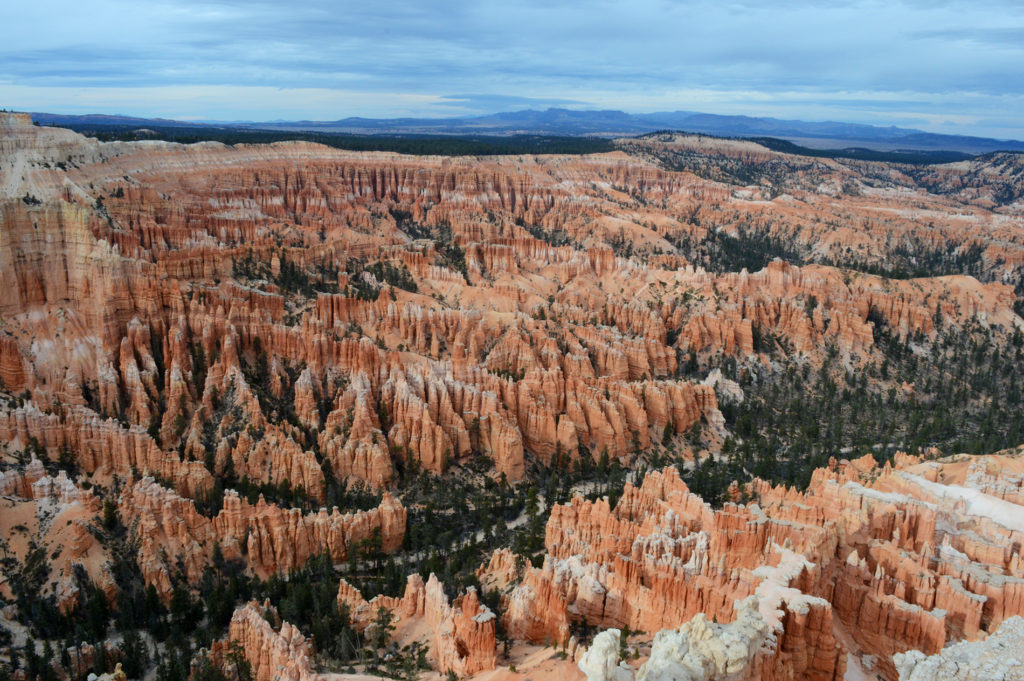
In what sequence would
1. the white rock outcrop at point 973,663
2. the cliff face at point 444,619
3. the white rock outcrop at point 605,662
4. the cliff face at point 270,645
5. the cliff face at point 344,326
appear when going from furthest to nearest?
the cliff face at point 344,326 < the cliff face at point 270,645 < the cliff face at point 444,619 < the white rock outcrop at point 605,662 < the white rock outcrop at point 973,663

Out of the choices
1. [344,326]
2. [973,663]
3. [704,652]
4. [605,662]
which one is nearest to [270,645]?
[605,662]

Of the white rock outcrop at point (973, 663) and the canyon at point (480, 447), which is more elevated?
the white rock outcrop at point (973, 663)

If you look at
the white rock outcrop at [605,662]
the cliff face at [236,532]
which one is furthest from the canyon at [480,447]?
the cliff face at [236,532]

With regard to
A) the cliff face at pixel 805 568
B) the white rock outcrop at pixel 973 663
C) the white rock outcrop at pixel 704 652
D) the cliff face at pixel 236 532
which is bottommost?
the cliff face at pixel 236 532

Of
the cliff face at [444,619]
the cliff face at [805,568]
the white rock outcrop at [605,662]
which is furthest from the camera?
the cliff face at [444,619]

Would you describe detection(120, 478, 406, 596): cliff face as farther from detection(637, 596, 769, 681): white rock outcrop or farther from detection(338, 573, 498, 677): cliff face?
detection(637, 596, 769, 681): white rock outcrop

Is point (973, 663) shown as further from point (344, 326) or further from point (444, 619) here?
point (344, 326)

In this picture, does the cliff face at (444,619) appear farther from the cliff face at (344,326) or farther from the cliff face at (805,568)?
the cliff face at (344,326)

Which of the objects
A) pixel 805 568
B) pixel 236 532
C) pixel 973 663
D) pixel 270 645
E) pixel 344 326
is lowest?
pixel 236 532

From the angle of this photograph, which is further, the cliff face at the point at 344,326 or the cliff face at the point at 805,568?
the cliff face at the point at 344,326

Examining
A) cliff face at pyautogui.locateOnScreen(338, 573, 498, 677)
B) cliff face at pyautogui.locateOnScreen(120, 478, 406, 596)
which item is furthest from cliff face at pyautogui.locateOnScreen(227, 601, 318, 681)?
cliff face at pyautogui.locateOnScreen(120, 478, 406, 596)

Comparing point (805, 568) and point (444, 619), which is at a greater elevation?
point (805, 568)
